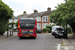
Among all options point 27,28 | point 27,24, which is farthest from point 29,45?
point 27,24

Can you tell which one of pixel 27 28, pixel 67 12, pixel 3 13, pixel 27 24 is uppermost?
pixel 3 13

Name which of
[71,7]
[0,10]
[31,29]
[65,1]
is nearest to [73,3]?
[71,7]

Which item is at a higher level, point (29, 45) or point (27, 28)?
point (27, 28)

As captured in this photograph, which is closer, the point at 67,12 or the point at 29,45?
the point at 29,45

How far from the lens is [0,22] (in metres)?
21.5

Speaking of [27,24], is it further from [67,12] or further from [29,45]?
[29,45]

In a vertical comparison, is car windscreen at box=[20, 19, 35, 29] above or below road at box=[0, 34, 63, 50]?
above

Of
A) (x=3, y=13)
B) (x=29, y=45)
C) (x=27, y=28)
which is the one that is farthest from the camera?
(x=3, y=13)

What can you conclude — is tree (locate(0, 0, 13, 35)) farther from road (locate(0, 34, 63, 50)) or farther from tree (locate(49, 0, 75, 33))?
tree (locate(49, 0, 75, 33))

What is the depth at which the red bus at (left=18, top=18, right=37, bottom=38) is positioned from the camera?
1883 cm

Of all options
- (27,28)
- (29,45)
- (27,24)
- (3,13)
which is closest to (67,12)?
(27,24)

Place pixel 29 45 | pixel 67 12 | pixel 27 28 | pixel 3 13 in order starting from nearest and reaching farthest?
pixel 29 45 < pixel 67 12 < pixel 27 28 < pixel 3 13

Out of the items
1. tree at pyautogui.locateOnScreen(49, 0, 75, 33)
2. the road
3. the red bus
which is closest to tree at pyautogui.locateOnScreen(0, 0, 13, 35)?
the red bus

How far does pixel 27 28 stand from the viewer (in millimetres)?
19047
